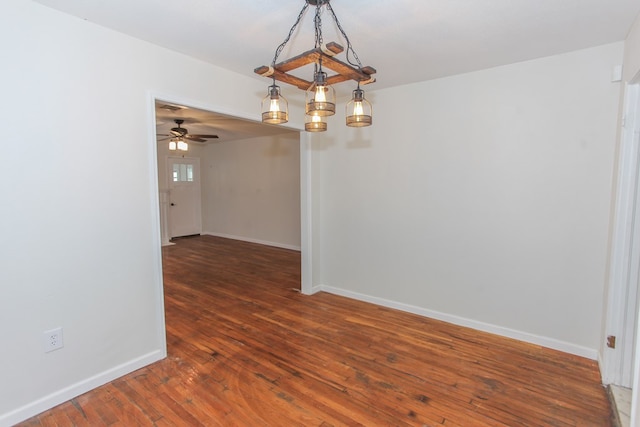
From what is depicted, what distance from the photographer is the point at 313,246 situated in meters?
4.20

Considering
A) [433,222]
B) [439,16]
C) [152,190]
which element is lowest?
[433,222]

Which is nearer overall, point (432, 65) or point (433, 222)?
point (432, 65)

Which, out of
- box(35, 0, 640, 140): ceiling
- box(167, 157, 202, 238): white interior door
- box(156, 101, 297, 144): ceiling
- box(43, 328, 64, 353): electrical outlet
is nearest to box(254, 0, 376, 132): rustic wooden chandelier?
box(35, 0, 640, 140): ceiling

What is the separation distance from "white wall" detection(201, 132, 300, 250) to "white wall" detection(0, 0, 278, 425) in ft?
14.0

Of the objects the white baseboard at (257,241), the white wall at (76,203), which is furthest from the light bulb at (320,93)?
the white baseboard at (257,241)

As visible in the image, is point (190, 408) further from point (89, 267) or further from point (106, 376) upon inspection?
point (89, 267)

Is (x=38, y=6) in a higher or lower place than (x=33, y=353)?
higher

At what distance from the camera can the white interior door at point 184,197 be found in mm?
8148

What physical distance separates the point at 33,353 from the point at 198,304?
72.4 inches

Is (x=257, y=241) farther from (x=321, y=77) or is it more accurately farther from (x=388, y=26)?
(x=321, y=77)

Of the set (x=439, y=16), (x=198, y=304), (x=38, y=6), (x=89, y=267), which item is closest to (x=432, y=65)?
(x=439, y=16)

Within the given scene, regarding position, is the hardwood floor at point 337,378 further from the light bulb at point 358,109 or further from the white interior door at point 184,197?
the white interior door at point 184,197

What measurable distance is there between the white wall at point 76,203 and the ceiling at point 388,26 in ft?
0.76

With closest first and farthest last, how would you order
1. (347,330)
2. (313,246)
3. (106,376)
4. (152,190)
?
(106,376)
(152,190)
(347,330)
(313,246)
